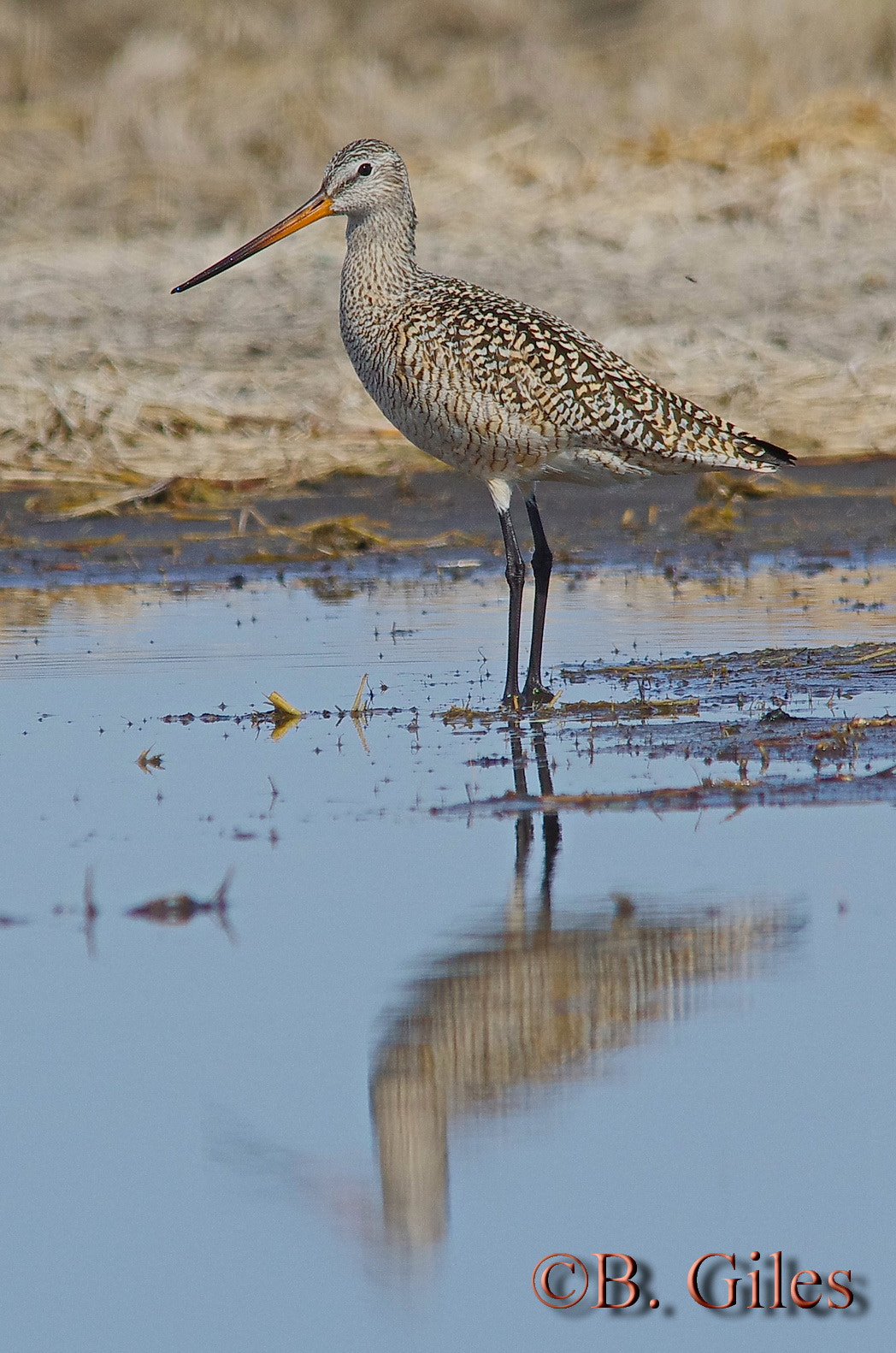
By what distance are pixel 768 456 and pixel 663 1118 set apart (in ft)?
15.1

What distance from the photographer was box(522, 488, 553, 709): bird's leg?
22.1 ft

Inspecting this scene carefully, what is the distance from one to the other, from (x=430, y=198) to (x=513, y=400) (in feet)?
26.8

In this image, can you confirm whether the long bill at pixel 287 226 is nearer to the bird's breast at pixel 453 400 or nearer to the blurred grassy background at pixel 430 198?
the bird's breast at pixel 453 400

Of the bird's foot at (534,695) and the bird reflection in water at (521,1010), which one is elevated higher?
the bird's foot at (534,695)

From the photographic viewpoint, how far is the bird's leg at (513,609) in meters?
6.77

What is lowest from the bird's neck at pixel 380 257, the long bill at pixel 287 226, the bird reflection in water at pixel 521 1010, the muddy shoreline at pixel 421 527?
the bird reflection in water at pixel 521 1010

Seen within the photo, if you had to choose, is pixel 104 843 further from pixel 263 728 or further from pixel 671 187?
pixel 671 187

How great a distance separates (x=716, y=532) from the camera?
35.2 feet

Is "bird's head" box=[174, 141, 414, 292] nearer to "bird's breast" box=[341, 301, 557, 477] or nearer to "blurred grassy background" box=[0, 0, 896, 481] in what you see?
"bird's breast" box=[341, 301, 557, 477]

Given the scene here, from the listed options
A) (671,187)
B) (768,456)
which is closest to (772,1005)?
(768,456)

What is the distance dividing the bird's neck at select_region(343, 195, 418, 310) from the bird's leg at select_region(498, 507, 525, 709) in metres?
0.89

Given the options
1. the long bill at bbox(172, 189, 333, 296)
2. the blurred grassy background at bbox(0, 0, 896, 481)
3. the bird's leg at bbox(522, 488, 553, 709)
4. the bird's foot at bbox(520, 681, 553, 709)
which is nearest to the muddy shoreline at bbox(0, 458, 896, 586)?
the blurred grassy background at bbox(0, 0, 896, 481)

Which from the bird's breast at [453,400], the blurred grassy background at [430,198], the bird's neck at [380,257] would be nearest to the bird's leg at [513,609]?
the bird's breast at [453,400]

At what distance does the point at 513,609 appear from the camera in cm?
730
